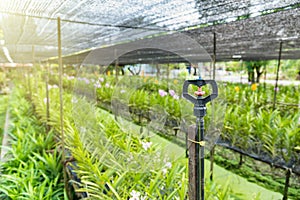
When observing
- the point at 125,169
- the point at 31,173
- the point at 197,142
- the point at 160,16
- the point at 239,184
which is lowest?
the point at 239,184

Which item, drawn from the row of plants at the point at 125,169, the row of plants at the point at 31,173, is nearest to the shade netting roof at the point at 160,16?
the row of plants at the point at 125,169

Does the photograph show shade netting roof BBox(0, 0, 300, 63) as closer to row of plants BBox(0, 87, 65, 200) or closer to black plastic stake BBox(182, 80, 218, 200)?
black plastic stake BBox(182, 80, 218, 200)

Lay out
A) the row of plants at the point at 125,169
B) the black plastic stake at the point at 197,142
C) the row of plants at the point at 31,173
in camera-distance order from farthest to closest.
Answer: the row of plants at the point at 31,173 → the row of plants at the point at 125,169 → the black plastic stake at the point at 197,142

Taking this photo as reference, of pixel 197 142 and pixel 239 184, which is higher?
pixel 197 142

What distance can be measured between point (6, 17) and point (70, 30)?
82cm

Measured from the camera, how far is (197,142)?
86 centimetres

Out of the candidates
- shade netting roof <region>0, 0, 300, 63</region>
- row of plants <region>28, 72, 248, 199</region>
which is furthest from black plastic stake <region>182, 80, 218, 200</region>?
shade netting roof <region>0, 0, 300, 63</region>

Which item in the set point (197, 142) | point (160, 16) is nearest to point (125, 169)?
point (197, 142)

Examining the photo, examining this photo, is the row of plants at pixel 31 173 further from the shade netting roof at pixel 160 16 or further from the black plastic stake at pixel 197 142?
the black plastic stake at pixel 197 142

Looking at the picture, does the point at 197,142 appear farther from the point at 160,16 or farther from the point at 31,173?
the point at 31,173

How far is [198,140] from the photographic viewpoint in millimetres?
866

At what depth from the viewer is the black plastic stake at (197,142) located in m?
0.85

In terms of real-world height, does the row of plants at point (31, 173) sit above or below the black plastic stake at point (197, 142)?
below

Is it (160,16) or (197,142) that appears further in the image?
(160,16)
